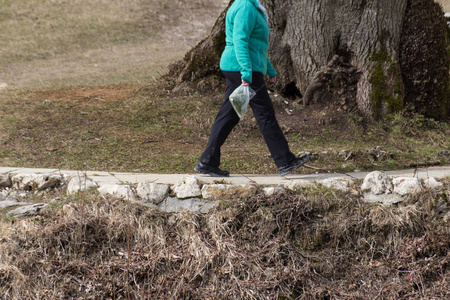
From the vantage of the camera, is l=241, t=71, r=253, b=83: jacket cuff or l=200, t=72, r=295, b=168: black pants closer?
l=241, t=71, r=253, b=83: jacket cuff

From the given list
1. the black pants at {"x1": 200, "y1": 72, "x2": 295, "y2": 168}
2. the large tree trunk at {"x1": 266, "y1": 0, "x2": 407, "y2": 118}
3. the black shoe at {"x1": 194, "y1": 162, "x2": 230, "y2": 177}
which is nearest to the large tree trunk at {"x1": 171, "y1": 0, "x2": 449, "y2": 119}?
the large tree trunk at {"x1": 266, "y1": 0, "x2": 407, "y2": 118}

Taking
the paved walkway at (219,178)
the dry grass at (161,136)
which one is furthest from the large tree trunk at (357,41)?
the paved walkway at (219,178)

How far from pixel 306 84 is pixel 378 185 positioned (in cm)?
331

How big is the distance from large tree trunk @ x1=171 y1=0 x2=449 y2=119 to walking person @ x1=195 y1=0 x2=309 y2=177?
259 centimetres

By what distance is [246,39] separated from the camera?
4.17m

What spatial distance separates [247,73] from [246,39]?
303 millimetres

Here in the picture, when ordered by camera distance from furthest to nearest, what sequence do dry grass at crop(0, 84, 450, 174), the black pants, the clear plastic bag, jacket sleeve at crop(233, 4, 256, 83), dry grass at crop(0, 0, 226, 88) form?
1. dry grass at crop(0, 0, 226, 88)
2. dry grass at crop(0, 84, 450, 174)
3. the black pants
4. the clear plastic bag
5. jacket sleeve at crop(233, 4, 256, 83)

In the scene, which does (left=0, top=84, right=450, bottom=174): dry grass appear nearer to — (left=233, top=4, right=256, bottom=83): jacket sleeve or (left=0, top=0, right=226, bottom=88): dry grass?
(left=233, top=4, right=256, bottom=83): jacket sleeve

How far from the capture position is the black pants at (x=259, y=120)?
14.5 ft

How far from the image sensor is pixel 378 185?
4.09 meters

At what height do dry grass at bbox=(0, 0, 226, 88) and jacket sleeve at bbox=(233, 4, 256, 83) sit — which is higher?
jacket sleeve at bbox=(233, 4, 256, 83)

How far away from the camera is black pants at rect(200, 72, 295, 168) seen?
4.41 m

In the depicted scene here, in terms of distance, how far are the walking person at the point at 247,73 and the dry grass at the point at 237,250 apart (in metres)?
0.66

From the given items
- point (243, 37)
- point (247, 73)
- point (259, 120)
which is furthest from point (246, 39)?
point (259, 120)
